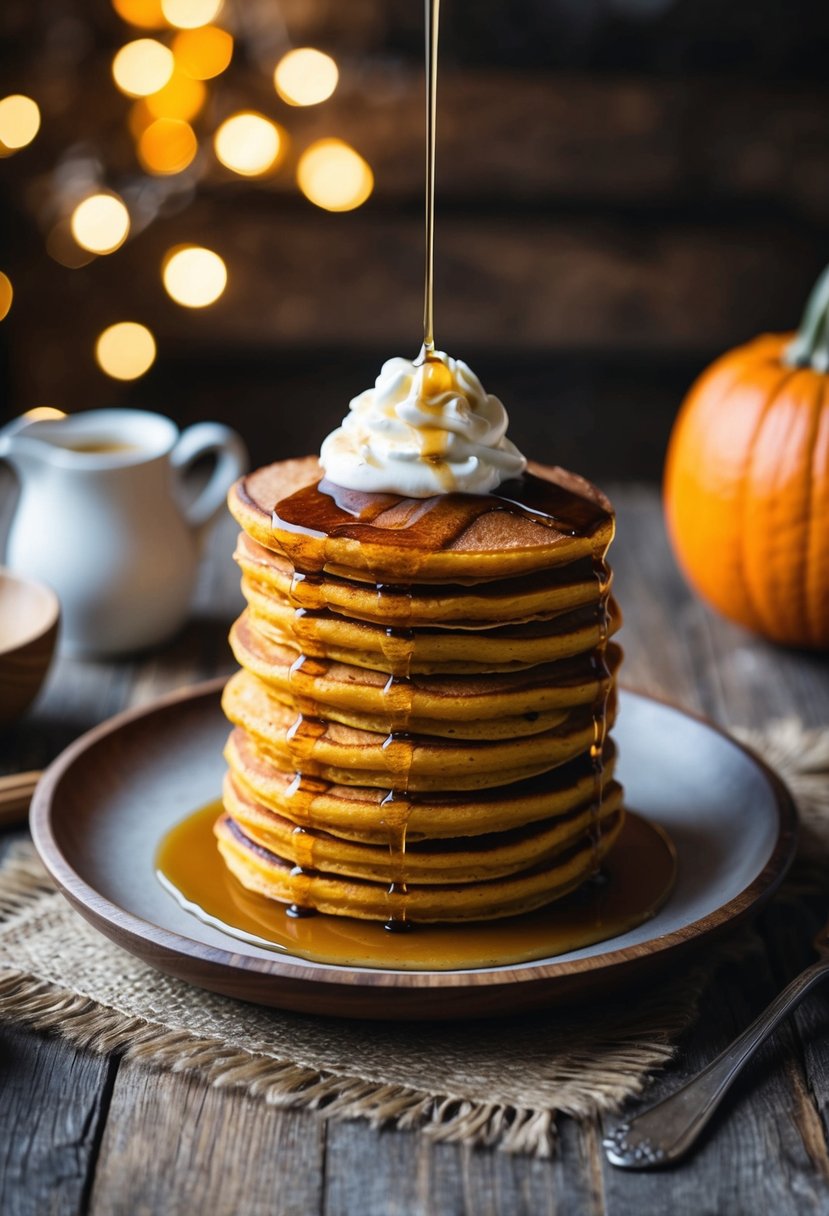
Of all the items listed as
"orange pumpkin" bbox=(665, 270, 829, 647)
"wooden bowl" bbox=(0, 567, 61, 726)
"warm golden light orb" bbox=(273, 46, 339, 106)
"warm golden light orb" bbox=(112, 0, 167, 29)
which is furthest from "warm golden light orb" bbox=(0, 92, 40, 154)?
"orange pumpkin" bbox=(665, 270, 829, 647)

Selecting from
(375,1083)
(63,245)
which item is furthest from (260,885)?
(63,245)

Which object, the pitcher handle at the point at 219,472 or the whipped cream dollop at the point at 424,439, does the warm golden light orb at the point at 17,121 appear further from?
the whipped cream dollop at the point at 424,439

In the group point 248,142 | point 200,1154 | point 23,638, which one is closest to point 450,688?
point 200,1154

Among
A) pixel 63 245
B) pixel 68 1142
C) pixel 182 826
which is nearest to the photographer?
pixel 68 1142

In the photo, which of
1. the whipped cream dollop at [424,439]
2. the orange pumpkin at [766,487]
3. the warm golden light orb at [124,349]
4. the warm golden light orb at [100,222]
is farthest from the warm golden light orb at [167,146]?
the whipped cream dollop at [424,439]

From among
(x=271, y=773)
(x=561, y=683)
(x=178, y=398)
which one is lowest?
(x=178, y=398)

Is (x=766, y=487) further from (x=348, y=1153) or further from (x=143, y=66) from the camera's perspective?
(x=143, y=66)

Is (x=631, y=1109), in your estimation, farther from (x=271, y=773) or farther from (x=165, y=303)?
(x=165, y=303)
